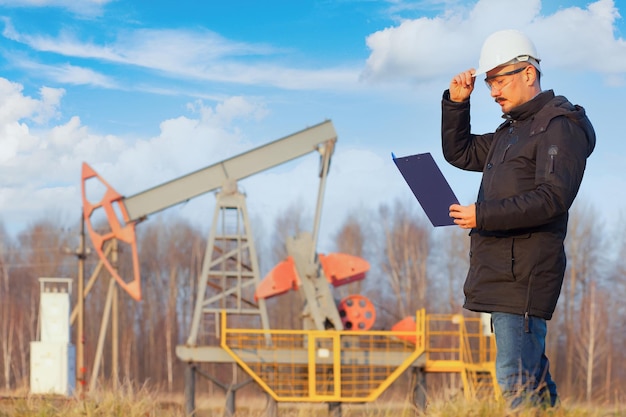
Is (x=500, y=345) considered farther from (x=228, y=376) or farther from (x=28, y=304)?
(x=28, y=304)

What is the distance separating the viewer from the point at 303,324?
19.8 meters

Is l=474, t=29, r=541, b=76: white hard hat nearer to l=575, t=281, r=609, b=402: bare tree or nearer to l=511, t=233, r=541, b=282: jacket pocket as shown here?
l=511, t=233, r=541, b=282: jacket pocket

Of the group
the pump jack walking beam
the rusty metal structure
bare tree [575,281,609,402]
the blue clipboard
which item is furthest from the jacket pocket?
bare tree [575,281,609,402]

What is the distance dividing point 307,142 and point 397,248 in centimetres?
2266

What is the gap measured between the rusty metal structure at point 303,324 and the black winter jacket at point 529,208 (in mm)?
11085

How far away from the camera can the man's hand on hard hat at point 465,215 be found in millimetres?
3794

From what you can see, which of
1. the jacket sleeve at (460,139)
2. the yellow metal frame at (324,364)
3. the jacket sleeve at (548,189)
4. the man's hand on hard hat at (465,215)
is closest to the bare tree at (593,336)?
the yellow metal frame at (324,364)

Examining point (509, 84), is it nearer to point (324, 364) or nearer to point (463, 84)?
point (463, 84)

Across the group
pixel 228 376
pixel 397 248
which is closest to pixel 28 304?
pixel 228 376

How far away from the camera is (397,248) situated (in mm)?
42938

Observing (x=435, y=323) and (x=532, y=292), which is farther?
(x=435, y=323)

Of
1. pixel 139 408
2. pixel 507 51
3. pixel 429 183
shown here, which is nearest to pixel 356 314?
pixel 139 408

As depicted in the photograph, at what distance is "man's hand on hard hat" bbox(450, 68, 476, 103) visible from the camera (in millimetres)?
4230

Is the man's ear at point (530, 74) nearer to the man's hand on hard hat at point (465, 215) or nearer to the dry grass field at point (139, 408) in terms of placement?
the man's hand on hard hat at point (465, 215)
